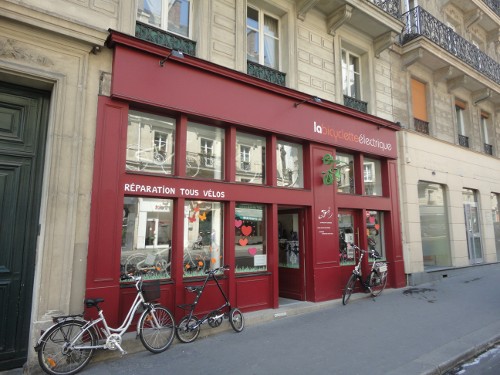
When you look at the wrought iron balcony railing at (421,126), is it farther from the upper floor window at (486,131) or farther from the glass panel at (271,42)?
the glass panel at (271,42)

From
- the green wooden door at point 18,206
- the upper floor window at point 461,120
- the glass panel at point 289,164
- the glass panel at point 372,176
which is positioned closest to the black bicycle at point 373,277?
the glass panel at point 372,176

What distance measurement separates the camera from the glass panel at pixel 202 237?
625cm

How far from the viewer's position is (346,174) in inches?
359

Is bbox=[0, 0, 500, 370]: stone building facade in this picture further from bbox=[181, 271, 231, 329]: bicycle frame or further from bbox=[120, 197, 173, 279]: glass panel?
bbox=[181, 271, 231, 329]: bicycle frame

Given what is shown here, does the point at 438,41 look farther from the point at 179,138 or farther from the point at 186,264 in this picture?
the point at 186,264

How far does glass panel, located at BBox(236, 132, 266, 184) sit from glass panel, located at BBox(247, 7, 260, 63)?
1.82 m

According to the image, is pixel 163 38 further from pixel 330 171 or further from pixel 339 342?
pixel 339 342

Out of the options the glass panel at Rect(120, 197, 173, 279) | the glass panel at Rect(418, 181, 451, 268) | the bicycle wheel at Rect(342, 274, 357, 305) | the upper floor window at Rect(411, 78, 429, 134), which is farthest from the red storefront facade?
the upper floor window at Rect(411, 78, 429, 134)

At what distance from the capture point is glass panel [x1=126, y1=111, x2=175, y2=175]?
584 centimetres

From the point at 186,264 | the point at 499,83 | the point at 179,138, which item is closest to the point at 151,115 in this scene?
the point at 179,138

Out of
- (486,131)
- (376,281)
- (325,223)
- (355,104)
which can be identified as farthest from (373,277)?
(486,131)

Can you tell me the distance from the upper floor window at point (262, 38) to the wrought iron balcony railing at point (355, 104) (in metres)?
2.25

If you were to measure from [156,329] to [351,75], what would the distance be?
821cm

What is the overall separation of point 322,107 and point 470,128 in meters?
8.43
